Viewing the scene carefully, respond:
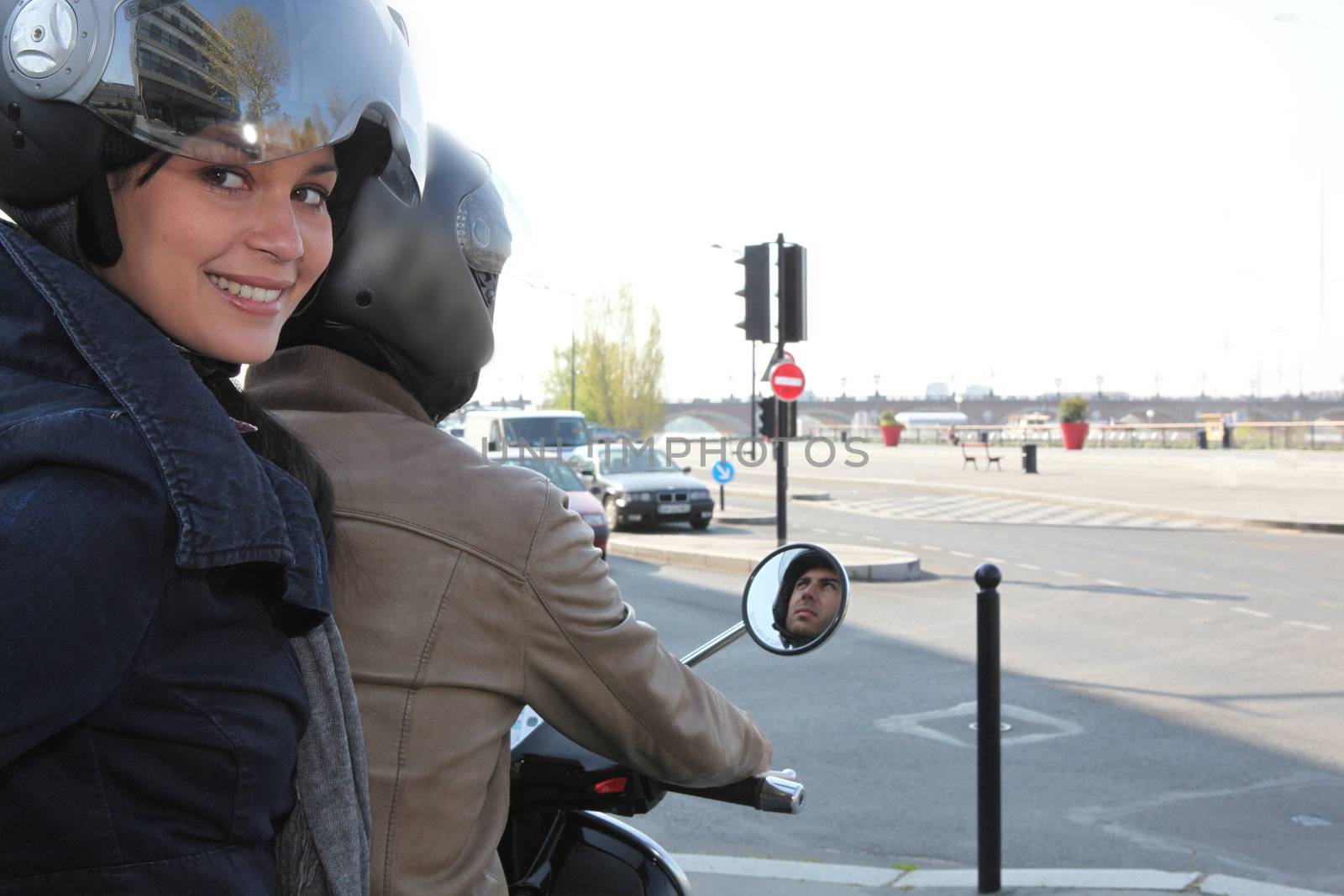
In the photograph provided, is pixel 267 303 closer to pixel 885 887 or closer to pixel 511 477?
pixel 511 477

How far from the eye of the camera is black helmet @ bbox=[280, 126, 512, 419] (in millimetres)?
1606

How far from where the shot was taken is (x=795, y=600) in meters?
1.95

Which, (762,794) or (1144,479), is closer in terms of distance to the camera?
(762,794)

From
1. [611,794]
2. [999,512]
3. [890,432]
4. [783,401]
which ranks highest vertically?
[783,401]

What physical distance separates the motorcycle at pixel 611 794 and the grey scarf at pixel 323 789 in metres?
0.75

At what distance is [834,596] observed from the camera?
1922 mm

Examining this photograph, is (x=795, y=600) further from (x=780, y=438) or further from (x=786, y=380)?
(x=780, y=438)

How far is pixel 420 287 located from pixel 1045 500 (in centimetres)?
2072

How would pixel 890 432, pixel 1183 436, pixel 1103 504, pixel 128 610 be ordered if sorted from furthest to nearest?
pixel 890 432 < pixel 1183 436 < pixel 1103 504 < pixel 128 610

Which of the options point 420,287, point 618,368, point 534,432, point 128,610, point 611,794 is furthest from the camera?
point 618,368

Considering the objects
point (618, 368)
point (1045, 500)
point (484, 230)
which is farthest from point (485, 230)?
point (618, 368)

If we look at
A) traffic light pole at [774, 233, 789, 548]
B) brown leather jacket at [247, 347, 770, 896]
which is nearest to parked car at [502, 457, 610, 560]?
traffic light pole at [774, 233, 789, 548]

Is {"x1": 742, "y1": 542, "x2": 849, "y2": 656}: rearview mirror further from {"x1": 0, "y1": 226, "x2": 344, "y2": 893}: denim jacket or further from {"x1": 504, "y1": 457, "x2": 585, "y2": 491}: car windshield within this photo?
{"x1": 504, "y1": 457, "x2": 585, "y2": 491}: car windshield

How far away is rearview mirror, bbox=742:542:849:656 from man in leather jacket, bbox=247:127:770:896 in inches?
12.4
